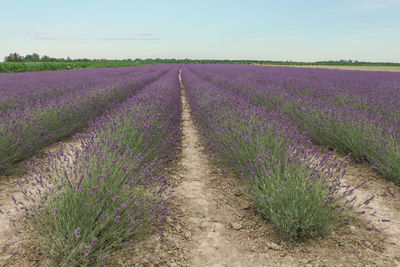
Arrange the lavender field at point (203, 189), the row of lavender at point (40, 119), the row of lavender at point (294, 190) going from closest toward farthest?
1. the lavender field at point (203, 189)
2. the row of lavender at point (294, 190)
3. the row of lavender at point (40, 119)

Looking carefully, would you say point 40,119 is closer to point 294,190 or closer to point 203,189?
point 203,189

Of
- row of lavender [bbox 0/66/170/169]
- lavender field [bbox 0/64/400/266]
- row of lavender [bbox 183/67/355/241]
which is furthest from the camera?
row of lavender [bbox 0/66/170/169]

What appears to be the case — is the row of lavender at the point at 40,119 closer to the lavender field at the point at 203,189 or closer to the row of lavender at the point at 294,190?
the lavender field at the point at 203,189

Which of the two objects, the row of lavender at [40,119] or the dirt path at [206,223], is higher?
the row of lavender at [40,119]

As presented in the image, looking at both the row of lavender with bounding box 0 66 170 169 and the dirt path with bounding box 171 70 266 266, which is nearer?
the dirt path with bounding box 171 70 266 266

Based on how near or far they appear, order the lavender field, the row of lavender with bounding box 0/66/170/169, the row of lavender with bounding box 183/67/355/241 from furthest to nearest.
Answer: the row of lavender with bounding box 0/66/170/169, the row of lavender with bounding box 183/67/355/241, the lavender field

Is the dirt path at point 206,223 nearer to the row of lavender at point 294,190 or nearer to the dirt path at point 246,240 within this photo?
the dirt path at point 246,240

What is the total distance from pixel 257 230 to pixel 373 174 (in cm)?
212

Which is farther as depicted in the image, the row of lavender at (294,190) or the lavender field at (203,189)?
the row of lavender at (294,190)

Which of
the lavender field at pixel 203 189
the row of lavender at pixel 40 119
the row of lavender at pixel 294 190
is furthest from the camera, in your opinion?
the row of lavender at pixel 40 119

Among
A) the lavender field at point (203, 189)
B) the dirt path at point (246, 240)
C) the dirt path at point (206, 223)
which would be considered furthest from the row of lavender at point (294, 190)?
the dirt path at point (206, 223)

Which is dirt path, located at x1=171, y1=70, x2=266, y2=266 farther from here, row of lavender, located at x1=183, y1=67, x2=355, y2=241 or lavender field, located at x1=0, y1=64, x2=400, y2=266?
row of lavender, located at x1=183, y1=67, x2=355, y2=241

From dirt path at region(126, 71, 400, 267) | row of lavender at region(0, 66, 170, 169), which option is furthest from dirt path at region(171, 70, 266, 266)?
row of lavender at region(0, 66, 170, 169)

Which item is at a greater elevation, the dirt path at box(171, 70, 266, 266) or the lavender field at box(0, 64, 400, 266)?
the lavender field at box(0, 64, 400, 266)
